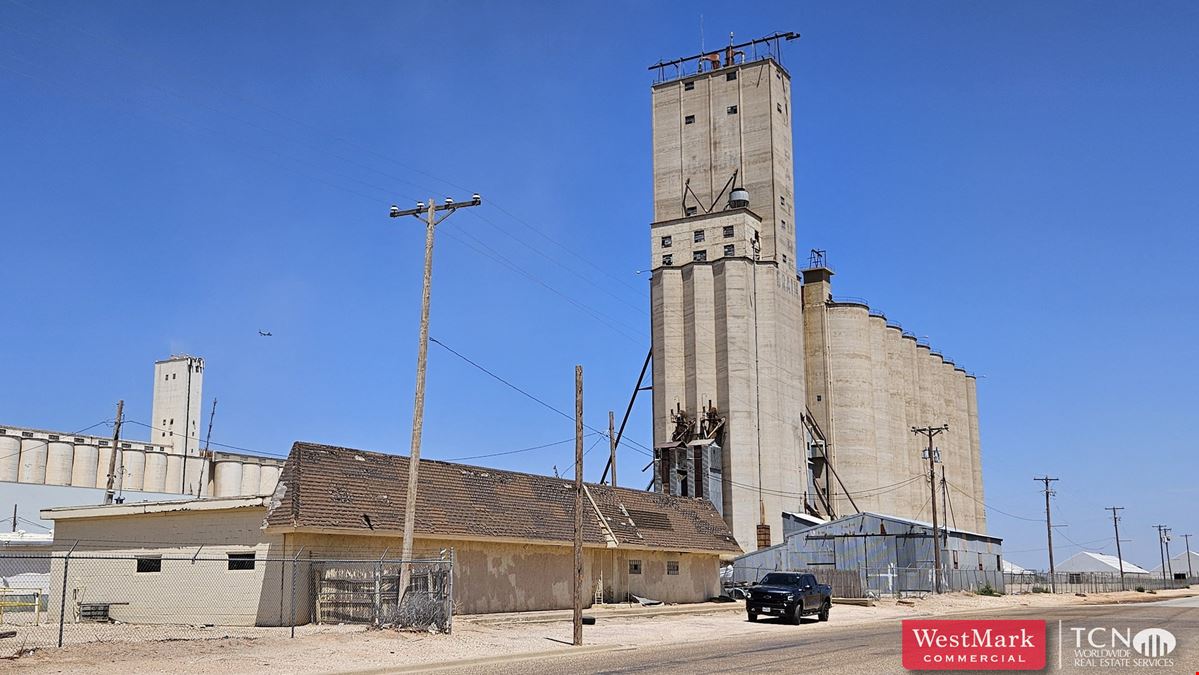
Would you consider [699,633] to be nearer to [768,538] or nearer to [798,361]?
[768,538]

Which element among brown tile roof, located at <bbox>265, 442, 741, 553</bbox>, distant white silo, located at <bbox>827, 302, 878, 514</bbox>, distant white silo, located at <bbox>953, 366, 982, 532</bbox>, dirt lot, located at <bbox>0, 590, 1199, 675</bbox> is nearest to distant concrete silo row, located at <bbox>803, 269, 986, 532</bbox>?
distant white silo, located at <bbox>827, 302, 878, 514</bbox>

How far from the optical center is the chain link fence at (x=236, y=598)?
28.8 meters

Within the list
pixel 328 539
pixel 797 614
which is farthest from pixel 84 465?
pixel 797 614

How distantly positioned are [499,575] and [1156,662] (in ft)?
73.8

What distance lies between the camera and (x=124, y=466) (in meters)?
92.8

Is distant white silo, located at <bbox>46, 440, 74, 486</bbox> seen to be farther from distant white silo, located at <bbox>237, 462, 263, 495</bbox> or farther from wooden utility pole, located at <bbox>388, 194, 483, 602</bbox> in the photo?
wooden utility pole, located at <bbox>388, 194, 483, 602</bbox>

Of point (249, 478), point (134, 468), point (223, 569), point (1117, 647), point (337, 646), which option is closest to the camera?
point (337, 646)

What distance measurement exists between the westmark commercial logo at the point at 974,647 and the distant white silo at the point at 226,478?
264ft

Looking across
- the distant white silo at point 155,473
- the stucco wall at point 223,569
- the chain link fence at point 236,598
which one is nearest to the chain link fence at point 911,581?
the stucco wall at point 223,569

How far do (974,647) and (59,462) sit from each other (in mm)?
84664

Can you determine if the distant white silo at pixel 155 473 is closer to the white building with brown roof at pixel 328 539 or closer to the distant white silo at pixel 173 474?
the distant white silo at pixel 173 474

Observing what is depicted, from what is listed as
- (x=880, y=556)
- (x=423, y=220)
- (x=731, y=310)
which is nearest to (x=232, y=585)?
(x=423, y=220)

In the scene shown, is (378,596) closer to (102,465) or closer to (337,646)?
(337,646)

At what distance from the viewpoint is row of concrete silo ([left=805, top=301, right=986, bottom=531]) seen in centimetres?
9225
